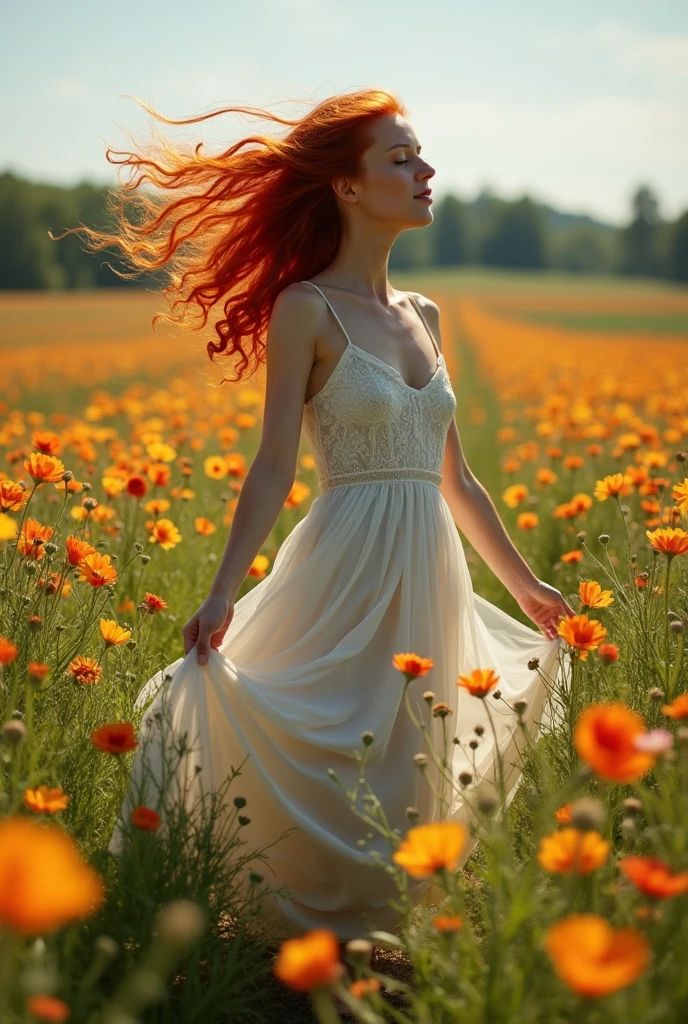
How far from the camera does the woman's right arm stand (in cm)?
232

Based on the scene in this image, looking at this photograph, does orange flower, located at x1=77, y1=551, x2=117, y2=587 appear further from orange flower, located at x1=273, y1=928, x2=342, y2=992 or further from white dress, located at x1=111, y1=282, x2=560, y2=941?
orange flower, located at x1=273, y1=928, x2=342, y2=992

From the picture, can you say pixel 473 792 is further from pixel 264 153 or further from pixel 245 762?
pixel 264 153

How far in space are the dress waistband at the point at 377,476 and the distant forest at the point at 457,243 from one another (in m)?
53.1

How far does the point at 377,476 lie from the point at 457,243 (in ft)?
350

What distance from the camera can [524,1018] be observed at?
1.27 meters

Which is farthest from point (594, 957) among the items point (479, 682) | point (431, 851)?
point (479, 682)

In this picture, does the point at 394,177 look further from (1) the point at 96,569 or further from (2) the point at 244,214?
(1) the point at 96,569

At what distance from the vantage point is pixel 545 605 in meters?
2.76

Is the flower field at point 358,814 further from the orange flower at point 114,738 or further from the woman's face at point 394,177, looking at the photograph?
the woman's face at point 394,177

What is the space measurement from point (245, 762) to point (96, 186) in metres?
76.2

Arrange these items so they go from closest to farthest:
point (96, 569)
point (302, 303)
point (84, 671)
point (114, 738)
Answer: point (114, 738)
point (84, 671)
point (96, 569)
point (302, 303)

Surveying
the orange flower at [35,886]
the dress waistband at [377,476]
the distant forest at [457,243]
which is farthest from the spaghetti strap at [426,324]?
the distant forest at [457,243]

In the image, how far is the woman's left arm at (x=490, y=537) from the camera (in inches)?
109

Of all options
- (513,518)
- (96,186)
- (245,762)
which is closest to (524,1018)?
(245,762)
